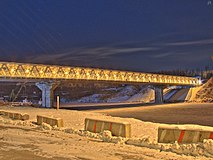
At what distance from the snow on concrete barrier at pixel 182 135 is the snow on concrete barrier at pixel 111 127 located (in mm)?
2467

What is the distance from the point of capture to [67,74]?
83500 mm

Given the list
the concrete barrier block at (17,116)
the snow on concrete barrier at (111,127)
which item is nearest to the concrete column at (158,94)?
the concrete barrier block at (17,116)

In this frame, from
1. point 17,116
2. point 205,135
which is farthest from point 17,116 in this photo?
point 205,135

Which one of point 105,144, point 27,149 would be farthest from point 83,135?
point 27,149

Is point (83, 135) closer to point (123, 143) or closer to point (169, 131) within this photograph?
point (123, 143)

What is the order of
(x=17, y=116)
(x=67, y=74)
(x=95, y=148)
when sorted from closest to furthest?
1. (x=95, y=148)
2. (x=17, y=116)
3. (x=67, y=74)

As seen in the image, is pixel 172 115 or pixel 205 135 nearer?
pixel 205 135

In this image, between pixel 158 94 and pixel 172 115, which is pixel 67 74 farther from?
pixel 158 94

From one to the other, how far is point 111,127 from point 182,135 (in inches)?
200

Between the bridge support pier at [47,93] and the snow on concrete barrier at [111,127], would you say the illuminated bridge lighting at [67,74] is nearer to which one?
the bridge support pier at [47,93]

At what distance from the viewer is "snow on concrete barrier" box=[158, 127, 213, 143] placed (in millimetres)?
13859

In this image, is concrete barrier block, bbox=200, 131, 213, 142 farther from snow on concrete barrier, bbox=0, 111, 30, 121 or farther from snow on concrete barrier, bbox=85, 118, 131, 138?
snow on concrete barrier, bbox=0, 111, 30, 121

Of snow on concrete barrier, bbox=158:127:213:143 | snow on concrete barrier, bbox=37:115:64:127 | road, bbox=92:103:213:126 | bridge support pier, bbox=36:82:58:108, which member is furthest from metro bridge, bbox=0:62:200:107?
snow on concrete barrier, bbox=158:127:213:143

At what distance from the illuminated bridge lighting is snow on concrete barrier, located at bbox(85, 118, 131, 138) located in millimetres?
52376
